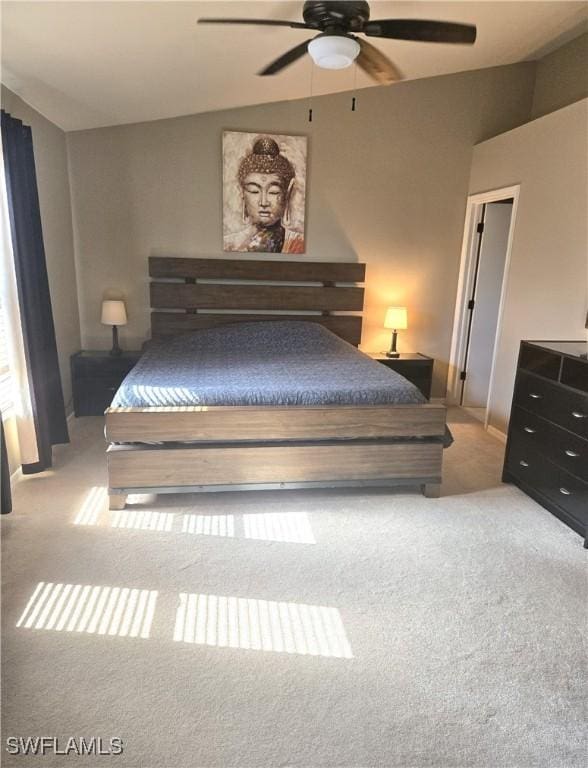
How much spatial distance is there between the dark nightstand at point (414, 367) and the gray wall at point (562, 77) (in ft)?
7.63

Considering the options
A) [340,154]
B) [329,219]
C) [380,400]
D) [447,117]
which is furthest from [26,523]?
→ [447,117]

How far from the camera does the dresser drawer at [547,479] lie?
8.50 ft

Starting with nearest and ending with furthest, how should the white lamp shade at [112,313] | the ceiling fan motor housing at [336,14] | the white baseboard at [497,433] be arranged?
the ceiling fan motor housing at [336,14], the white baseboard at [497,433], the white lamp shade at [112,313]

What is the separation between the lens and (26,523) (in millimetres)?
2562

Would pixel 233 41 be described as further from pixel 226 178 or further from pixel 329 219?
pixel 329 219

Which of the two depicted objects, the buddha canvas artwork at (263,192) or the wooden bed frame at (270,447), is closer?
the wooden bed frame at (270,447)

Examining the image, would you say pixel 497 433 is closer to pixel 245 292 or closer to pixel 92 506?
pixel 245 292

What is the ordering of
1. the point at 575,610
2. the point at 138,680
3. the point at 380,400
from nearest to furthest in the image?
the point at 138,680, the point at 575,610, the point at 380,400

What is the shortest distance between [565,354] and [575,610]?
1302 mm

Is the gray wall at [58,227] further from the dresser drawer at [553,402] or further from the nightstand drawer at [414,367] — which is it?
the dresser drawer at [553,402]

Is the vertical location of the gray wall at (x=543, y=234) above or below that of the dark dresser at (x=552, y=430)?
above

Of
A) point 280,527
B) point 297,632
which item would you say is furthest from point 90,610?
point 280,527

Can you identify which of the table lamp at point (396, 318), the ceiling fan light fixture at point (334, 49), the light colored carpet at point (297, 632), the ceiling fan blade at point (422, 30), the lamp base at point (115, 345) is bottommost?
the light colored carpet at point (297, 632)

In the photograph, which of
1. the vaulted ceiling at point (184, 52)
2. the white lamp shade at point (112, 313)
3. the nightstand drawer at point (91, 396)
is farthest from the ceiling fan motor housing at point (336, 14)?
the nightstand drawer at point (91, 396)
